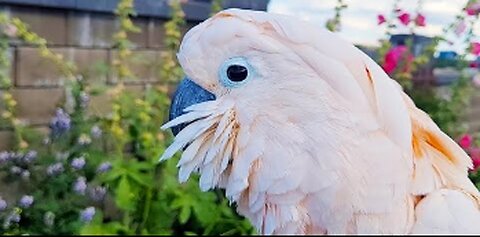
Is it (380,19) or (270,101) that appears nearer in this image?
(270,101)

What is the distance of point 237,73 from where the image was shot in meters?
1.32

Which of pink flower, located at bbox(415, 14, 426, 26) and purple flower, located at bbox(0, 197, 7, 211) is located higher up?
pink flower, located at bbox(415, 14, 426, 26)

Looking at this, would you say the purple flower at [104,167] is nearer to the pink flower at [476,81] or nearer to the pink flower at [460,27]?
the pink flower at [460,27]

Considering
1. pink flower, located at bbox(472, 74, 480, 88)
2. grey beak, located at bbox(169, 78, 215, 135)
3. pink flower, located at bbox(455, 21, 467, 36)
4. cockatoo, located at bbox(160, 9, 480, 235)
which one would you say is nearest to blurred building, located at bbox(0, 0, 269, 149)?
pink flower, located at bbox(455, 21, 467, 36)

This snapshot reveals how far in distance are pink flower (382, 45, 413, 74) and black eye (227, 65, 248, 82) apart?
1.77m

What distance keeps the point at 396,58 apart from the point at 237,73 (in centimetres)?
190

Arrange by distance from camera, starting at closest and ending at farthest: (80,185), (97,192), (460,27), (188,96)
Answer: (188,96), (80,185), (97,192), (460,27)

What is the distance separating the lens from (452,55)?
331 cm

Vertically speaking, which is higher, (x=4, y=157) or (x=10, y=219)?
(x=4, y=157)

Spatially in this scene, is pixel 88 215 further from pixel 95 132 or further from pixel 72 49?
pixel 72 49

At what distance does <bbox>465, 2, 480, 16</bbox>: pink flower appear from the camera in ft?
9.41

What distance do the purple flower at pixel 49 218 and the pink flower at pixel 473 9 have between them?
5.34 feet

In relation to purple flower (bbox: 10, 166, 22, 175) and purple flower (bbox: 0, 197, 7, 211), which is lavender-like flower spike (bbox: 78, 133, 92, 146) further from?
purple flower (bbox: 0, 197, 7, 211)

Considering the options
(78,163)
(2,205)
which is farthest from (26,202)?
(78,163)
